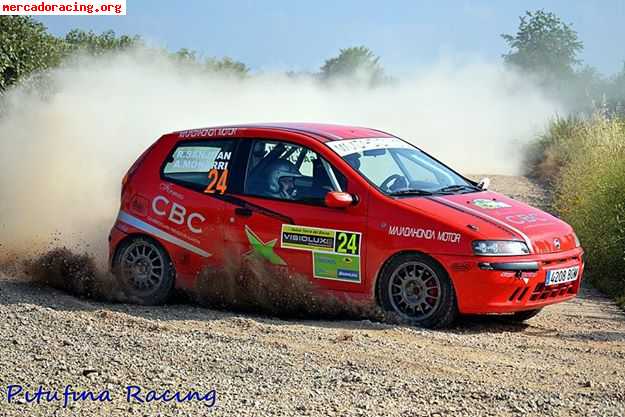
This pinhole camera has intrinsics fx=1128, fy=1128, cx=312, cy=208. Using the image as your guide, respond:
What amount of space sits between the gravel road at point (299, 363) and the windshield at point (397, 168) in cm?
118

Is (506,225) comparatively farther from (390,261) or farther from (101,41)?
(101,41)

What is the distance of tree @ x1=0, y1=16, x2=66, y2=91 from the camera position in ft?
73.5

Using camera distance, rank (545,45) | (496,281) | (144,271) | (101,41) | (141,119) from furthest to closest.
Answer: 1. (545,45)
2. (101,41)
3. (141,119)
4. (144,271)
5. (496,281)

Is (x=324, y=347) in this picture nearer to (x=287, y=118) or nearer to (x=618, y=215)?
(x=618, y=215)

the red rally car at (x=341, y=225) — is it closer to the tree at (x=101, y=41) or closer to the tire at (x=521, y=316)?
the tire at (x=521, y=316)

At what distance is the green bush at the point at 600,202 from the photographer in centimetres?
1252

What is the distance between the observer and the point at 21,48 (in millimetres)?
22875

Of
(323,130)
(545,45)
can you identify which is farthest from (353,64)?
(323,130)

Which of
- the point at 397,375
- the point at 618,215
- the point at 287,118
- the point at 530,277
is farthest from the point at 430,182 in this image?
the point at 287,118

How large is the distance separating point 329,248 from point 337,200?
422 millimetres

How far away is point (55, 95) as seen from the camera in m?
22.1

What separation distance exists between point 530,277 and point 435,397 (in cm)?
246

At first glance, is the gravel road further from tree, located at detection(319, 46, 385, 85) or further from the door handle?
tree, located at detection(319, 46, 385, 85)

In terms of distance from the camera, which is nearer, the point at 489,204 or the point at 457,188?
the point at 489,204
